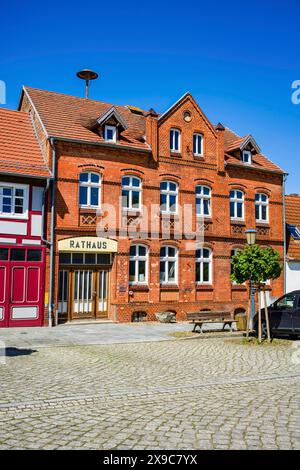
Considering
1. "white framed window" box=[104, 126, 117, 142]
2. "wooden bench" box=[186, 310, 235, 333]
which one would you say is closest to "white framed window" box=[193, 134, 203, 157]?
"white framed window" box=[104, 126, 117, 142]

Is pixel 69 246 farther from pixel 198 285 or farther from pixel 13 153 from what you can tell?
pixel 198 285

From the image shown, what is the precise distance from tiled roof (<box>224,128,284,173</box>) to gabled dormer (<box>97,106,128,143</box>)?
6.54 metres

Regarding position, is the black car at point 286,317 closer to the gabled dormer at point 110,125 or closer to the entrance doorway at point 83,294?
the entrance doorway at point 83,294

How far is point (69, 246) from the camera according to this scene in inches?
781

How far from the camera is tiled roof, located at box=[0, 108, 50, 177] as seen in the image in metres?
19.0

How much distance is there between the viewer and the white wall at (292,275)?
86.3ft

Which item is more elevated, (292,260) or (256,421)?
(292,260)

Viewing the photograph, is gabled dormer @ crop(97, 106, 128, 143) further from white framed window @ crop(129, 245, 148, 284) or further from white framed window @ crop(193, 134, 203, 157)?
white framed window @ crop(129, 245, 148, 284)

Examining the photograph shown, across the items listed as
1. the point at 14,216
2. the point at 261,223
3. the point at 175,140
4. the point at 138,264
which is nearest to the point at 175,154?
the point at 175,140

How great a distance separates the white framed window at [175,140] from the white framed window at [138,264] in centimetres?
541

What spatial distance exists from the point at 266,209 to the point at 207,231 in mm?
4589

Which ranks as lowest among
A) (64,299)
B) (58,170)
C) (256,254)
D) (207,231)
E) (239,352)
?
(239,352)
